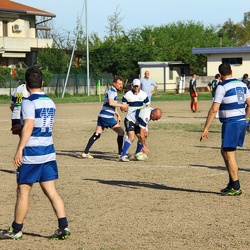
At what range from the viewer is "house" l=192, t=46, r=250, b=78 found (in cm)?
6806

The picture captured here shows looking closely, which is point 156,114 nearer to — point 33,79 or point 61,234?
point 61,234

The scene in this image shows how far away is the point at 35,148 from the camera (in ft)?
27.8

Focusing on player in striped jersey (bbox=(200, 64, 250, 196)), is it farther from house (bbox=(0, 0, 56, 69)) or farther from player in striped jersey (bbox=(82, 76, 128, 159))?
house (bbox=(0, 0, 56, 69))

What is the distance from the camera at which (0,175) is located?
566 inches

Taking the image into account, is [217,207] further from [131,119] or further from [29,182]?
[131,119]

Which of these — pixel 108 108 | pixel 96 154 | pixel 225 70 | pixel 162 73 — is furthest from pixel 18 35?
pixel 225 70

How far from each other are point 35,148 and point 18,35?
220ft

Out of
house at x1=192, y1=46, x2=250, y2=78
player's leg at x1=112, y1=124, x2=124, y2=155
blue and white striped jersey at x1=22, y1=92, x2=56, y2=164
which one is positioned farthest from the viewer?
house at x1=192, y1=46, x2=250, y2=78

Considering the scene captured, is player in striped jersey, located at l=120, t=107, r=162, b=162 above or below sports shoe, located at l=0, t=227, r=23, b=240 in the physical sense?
above

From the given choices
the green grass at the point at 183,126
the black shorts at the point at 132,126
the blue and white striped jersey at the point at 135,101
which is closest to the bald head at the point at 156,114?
the black shorts at the point at 132,126

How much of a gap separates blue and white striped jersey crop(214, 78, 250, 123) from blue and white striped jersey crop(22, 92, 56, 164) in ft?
12.4

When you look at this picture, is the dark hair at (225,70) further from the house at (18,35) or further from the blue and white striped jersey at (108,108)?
the house at (18,35)

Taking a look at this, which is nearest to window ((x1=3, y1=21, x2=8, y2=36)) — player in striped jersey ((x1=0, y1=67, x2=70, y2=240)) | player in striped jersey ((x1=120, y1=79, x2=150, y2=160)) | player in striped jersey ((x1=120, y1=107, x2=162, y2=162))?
player in striped jersey ((x1=120, y1=79, x2=150, y2=160))

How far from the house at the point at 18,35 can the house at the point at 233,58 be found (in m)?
Result: 15.9
